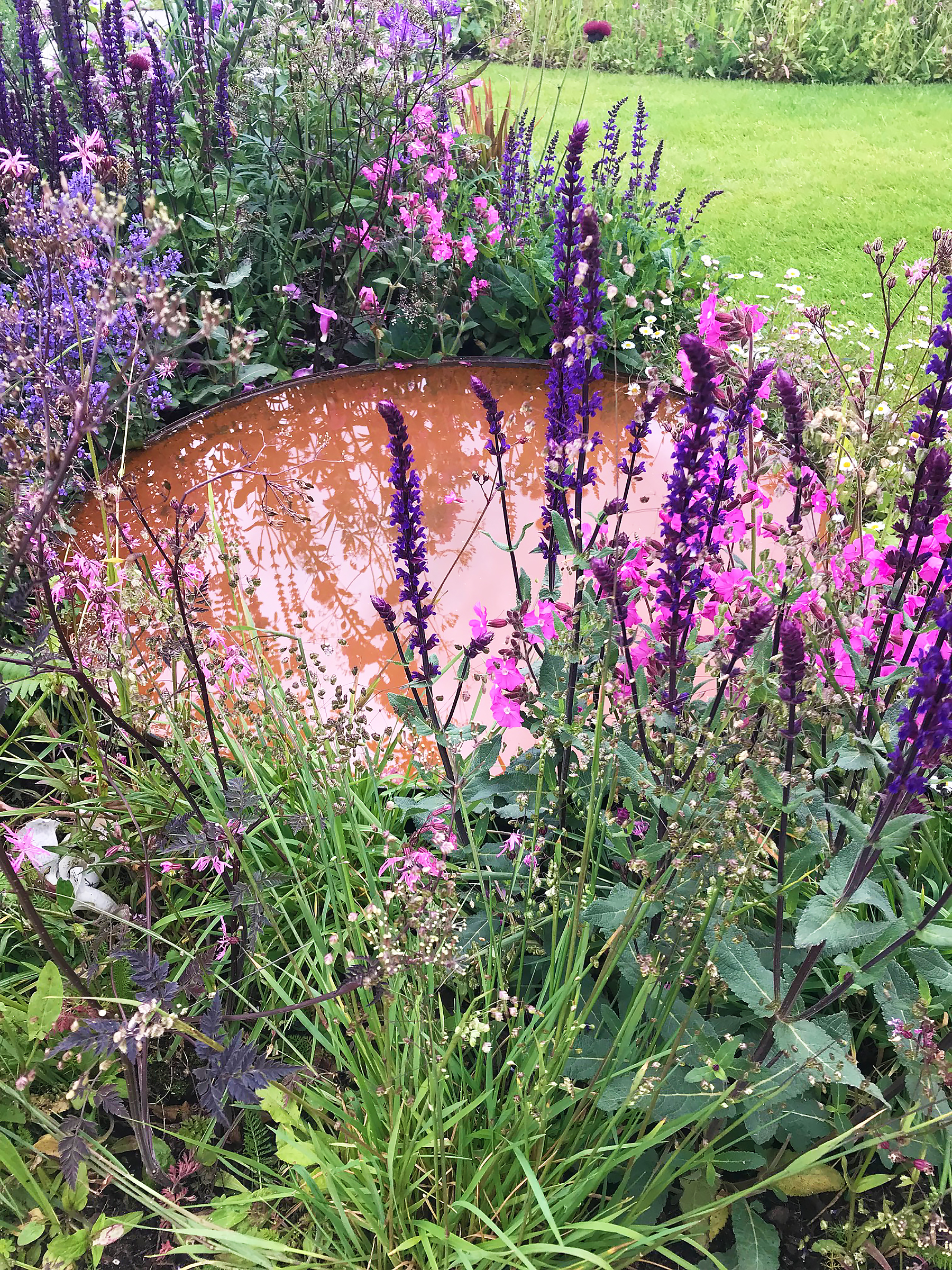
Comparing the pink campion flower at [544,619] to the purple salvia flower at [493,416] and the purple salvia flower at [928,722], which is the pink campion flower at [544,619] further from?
the purple salvia flower at [928,722]

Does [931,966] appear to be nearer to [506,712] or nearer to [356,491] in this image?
[506,712]

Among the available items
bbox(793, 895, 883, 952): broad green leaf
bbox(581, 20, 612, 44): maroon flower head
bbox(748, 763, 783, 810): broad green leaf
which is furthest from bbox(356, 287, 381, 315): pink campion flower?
bbox(793, 895, 883, 952): broad green leaf

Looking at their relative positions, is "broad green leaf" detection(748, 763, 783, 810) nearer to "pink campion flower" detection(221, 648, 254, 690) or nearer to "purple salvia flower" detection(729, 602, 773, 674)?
"purple salvia flower" detection(729, 602, 773, 674)

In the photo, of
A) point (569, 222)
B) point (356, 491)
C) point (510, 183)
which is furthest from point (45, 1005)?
point (510, 183)

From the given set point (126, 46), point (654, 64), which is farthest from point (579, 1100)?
point (654, 64)

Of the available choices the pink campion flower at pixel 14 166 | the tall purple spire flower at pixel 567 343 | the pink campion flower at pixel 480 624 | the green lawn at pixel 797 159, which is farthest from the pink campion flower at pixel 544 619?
the green lawn at pixel 797 159

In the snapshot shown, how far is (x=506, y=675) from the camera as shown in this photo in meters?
1.74

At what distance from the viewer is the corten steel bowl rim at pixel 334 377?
3.22m

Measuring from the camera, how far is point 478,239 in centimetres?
392

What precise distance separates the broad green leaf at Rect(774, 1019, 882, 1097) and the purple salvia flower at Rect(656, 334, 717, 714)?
51cm

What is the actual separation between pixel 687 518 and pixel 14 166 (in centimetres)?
228

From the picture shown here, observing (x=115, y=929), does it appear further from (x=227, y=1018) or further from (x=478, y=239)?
(x=478, y=239)

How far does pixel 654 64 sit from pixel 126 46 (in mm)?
6013

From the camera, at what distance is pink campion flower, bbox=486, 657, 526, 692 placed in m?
1.71
